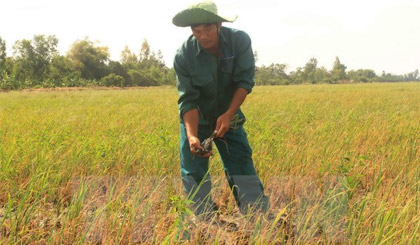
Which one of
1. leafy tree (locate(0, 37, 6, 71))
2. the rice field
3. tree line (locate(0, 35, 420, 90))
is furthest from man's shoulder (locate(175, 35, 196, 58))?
leafy tree (locate(0, 37, 6, 71))

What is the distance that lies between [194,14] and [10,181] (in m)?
1.56

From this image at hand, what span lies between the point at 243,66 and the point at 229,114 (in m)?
0.26

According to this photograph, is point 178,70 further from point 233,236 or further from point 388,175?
point 388,175

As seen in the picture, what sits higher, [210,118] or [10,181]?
[210,118]

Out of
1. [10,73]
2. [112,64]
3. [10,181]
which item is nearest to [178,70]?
[10,181]

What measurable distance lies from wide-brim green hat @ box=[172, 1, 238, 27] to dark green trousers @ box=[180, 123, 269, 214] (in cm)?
55

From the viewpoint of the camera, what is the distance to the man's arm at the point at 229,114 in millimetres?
1562

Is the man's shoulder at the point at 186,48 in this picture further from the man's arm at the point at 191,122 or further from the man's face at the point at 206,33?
the man's arm at the point at 191,122

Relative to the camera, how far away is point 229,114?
159cm

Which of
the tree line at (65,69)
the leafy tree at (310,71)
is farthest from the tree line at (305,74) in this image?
the tree line at (65,69)

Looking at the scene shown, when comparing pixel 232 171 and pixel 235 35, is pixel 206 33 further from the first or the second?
pixel 232 171

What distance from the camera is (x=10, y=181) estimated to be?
80.0 inches

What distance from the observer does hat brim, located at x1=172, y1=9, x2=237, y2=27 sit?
1471 mm

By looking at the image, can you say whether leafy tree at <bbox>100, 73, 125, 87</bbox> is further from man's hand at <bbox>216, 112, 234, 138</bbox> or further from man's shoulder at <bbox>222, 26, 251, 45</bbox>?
man's hand at <bbox>216, 112, 234, 138</bbox>
